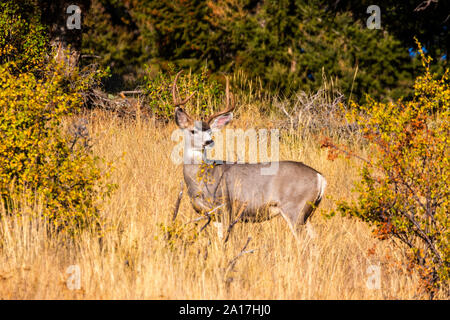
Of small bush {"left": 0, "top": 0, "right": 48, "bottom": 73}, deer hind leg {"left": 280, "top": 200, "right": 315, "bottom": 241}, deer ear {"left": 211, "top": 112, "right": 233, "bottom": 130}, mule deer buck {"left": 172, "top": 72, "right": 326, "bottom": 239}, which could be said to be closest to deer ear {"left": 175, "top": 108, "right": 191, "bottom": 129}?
mule deer buck {"left": 172, "top": 72, "right": 326, "bottom": 239}

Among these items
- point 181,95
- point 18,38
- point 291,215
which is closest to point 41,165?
point 291,215

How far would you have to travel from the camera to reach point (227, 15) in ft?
57.7

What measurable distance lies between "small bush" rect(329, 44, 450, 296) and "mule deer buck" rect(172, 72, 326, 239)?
67 cm

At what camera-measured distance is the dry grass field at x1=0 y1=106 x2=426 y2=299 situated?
486cm

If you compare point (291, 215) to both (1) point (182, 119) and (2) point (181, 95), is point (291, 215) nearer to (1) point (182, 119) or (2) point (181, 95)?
(1) point (182, 119)

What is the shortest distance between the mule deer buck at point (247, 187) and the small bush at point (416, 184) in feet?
2.18

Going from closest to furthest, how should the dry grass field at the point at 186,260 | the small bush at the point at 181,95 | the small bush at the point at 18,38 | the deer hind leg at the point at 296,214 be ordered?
1. the dry grass field at the point at 186,260
2. the deer hind leg at the point at 296,214
3. the small bush at the point at 18,38
4. the small bush at the point at 181,95

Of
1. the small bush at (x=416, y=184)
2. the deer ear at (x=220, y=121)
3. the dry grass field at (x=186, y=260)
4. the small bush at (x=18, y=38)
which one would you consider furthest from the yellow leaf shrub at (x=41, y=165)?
the small bush at (x=18, y=38)

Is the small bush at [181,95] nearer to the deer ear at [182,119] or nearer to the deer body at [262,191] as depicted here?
the deer ear at [182,119]

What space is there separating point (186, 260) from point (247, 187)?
4.33ft

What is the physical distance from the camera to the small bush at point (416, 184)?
17.6 feet

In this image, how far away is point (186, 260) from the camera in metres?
5.38

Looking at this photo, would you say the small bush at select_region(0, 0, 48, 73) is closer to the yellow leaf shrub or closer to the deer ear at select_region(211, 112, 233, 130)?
the yellow leaf shrub
